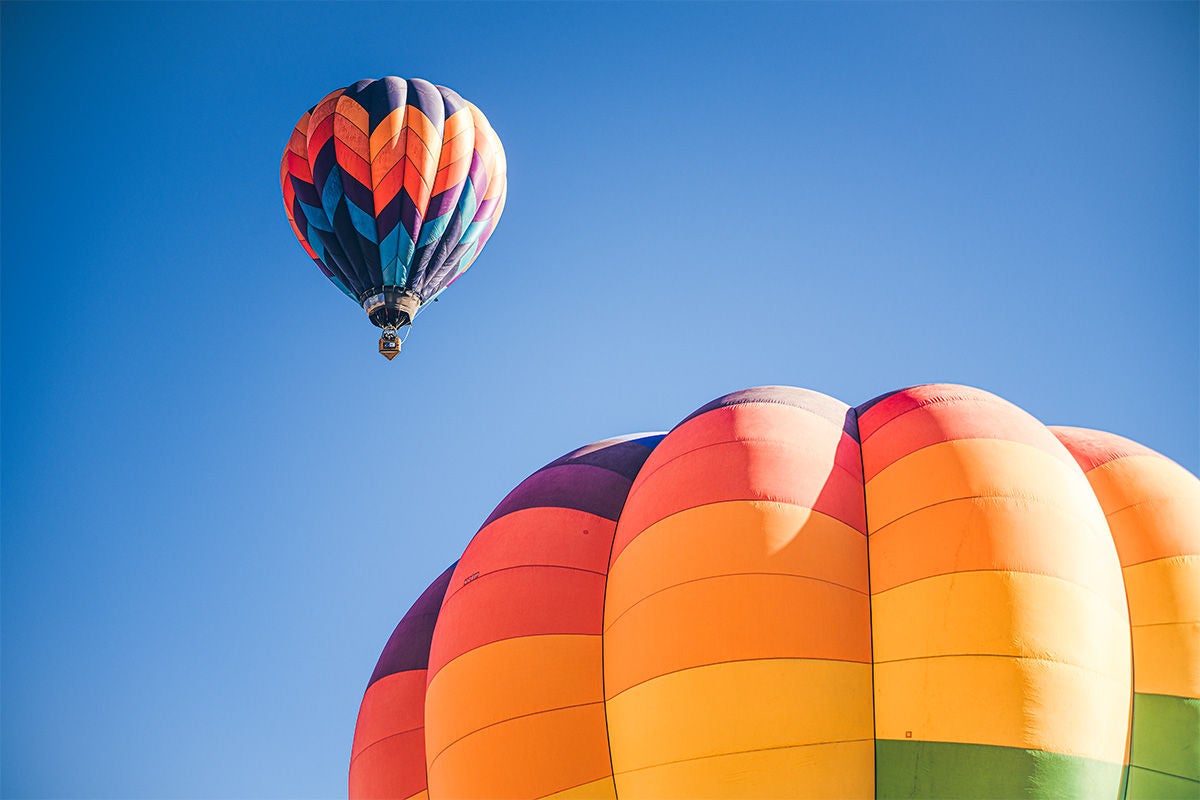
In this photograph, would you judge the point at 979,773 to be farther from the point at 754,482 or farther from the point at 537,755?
the point at 537,755

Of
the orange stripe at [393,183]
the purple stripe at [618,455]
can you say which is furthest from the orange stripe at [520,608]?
the orange stripe at [393,183]

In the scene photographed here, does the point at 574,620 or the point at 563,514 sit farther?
the point at 563,514

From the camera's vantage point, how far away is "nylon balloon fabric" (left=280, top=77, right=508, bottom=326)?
14.9m

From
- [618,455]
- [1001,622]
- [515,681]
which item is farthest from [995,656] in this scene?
[618,455]

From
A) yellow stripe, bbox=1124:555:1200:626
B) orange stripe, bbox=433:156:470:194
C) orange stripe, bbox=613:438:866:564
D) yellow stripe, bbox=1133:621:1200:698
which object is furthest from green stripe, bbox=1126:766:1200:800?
orange stripe, bbox=433:156:470:194

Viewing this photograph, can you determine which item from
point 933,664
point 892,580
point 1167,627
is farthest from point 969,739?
point 1167,627

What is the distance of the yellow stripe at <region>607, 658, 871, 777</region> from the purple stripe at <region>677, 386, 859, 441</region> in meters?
1.94

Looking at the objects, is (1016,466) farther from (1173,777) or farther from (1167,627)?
(1173,777)

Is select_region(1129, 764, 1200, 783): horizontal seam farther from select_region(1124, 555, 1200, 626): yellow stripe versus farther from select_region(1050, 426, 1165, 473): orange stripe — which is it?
select_region(1050, 426, 1165, 473): orange stripe

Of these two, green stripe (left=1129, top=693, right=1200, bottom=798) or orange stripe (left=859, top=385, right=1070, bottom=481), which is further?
orange stripe (left=859, top=385, right=1070, bottom=481)

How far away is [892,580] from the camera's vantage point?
7184 millimetres

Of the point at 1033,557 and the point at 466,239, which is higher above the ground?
the point at 466,239

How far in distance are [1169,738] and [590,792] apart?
333cm

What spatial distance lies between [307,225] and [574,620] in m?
9.34
